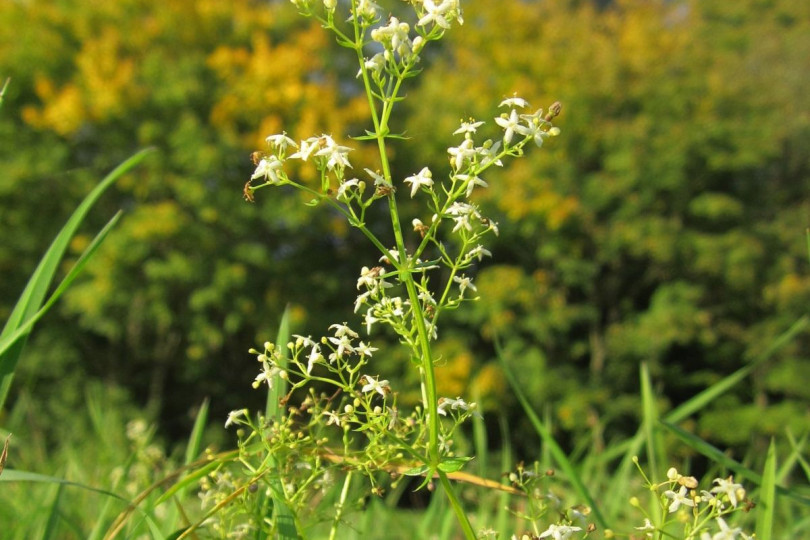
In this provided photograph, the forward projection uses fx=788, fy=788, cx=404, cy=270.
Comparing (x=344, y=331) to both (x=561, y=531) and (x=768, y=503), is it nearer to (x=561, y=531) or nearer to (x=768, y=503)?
(x=561, y=531)

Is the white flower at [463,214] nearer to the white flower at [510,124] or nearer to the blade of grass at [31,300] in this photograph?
the white flower at [510,124]

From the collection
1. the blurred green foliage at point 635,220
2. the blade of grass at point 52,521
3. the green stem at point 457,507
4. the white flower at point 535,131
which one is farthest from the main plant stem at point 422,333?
the blurred green foliage at point 635,220

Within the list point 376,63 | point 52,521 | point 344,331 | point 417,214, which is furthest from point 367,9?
point 417,214

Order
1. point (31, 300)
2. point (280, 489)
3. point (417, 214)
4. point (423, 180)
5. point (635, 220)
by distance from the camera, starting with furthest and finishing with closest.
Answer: point (635, 220) → point (417, 214) → point (31, 300) → point (280, 489) → point (423, 180)

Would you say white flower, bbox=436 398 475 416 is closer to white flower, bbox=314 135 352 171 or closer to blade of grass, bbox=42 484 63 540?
white flower, bbox=314 135 352 171

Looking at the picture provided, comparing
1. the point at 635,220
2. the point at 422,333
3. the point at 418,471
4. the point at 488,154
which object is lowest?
the point at 418,471

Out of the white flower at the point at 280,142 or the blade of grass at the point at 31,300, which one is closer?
the white flower at the point at 280,142

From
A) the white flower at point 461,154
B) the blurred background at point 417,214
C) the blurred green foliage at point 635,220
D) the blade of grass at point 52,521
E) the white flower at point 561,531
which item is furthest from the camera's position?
the blurred green foliage at point 635,220

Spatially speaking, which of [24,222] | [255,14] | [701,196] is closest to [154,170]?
[24,222]
